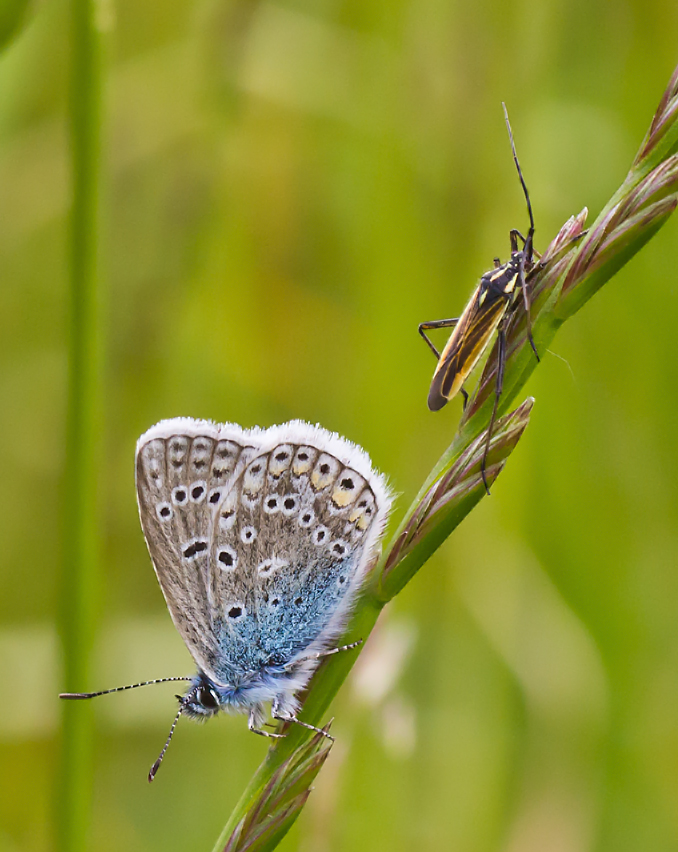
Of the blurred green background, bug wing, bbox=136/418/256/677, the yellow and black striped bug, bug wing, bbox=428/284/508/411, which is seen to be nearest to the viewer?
bug wing, bbox=136/418/256/677

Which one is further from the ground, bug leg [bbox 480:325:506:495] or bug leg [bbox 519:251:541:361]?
bug leg [bbox 519:251:541:361]

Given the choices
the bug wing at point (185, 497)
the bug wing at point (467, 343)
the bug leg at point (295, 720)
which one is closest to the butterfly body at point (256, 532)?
the bug wing at point (185, 497)

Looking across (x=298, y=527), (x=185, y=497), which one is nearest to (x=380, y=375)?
(x=298, y=527)

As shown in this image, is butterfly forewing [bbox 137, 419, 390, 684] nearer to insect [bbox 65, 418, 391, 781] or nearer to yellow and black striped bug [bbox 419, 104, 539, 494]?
insect [bbox 65, 418, 391, 781]

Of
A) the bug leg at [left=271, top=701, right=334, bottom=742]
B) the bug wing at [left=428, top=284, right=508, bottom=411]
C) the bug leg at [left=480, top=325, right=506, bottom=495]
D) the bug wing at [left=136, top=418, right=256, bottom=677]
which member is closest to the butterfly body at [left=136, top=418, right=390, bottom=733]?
the bug wing at [left=136, top=418, right=256, bottom=677]

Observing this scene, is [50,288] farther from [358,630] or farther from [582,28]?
[358,630]

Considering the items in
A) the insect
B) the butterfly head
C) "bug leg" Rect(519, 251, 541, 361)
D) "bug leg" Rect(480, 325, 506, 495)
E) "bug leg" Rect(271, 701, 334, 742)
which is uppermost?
"bug leg" Rect(519, 251, 541, 361)

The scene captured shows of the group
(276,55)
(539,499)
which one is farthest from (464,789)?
(276,55)
